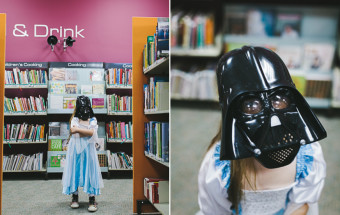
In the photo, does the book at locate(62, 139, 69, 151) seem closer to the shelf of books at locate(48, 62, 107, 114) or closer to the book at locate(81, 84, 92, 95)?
the shelf of books at locate(48, 62, 107, 114)

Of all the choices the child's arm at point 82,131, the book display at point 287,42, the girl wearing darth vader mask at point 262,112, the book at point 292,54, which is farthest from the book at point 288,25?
the girl wearing darth vader mask at point 262,112

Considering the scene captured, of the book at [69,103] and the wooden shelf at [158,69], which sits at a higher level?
the wooden shelf at [158,69]

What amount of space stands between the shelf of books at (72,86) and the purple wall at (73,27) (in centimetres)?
7

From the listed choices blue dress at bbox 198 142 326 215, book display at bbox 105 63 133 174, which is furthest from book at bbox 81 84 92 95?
blue dress at bbox 198 142 326 215

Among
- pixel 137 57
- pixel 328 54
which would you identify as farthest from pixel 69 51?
pixel 328 54

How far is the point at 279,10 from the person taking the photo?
321 cm

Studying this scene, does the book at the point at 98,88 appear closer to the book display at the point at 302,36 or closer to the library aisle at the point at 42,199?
the library aisle at the point at 42,199

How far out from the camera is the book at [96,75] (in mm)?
2346

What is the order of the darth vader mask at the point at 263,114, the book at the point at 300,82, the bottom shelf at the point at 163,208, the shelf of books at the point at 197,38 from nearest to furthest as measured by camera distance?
the darth vader mask at the point at 263,114 < the bottom shelf at the point at 163,208 < the shelf of books at the point at 197,38 < the book at the point at 300,82

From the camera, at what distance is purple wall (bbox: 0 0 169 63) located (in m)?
2.37

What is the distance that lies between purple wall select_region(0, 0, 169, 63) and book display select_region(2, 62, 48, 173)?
0.10 m

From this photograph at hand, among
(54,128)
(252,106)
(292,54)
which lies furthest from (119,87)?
(292,54)

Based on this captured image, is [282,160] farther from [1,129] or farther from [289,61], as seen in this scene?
[289,61]

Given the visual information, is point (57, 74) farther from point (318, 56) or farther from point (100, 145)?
point (318, 56)
